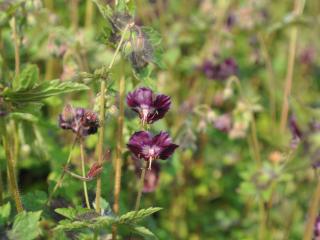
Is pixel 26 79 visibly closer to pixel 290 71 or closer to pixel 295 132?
pixel 295 132

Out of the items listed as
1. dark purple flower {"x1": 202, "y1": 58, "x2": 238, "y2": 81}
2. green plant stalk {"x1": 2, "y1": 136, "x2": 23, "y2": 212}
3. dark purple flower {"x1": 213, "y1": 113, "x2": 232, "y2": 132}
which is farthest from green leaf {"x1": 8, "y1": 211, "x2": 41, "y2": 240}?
dark purple flower {"x1": 202, "y1": 58, "x2": 238, "y2": 81}

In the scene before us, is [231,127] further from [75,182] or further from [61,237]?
[61,237]

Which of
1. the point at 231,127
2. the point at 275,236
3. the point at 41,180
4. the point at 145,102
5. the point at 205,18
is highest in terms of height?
the point at 205,18

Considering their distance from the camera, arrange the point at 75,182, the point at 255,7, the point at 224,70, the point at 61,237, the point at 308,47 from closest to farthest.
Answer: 1. the point at 61,237
2. the point at 75,182
3. the point at 224,70
4. the point at 255,7
5. the point at 308,47

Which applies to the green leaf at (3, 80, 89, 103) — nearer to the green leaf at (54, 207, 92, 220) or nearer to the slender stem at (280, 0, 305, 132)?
the green leaf at (54, 207, 92, 220)

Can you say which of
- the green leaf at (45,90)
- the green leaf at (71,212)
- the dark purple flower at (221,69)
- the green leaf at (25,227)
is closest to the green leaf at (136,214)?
the green leaf at (71,212)

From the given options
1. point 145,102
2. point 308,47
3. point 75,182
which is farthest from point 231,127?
point 308,47
